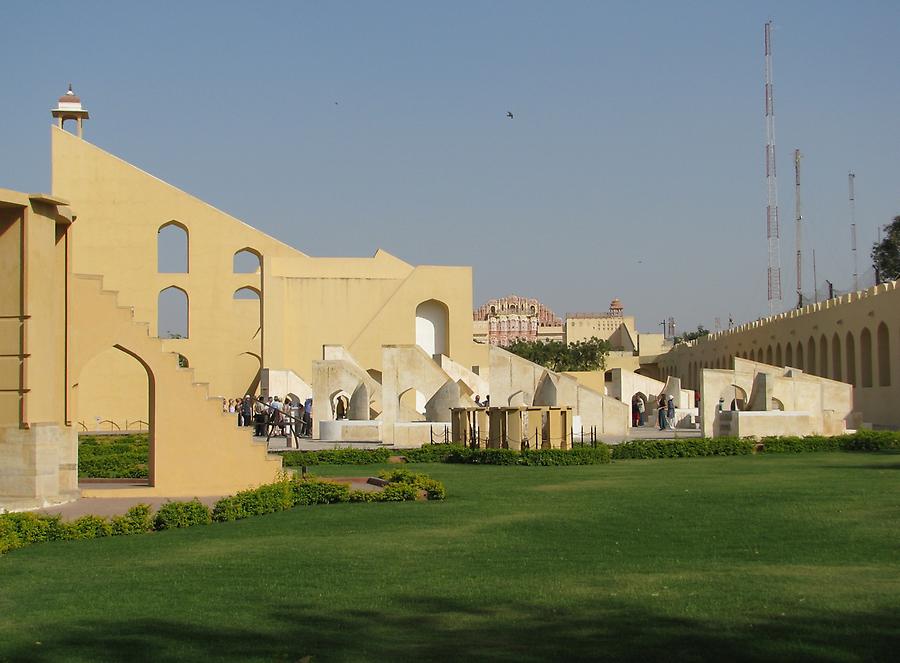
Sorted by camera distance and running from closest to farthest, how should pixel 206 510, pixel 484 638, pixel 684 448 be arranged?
pixel 484 638 < pixel 206 510 < pixel 684 448

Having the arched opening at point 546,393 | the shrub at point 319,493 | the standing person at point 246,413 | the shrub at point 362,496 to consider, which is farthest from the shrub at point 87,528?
the standing person at point 246,413

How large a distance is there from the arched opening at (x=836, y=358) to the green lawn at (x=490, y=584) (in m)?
22.9

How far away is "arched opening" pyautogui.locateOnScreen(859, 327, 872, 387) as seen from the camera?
103 ft

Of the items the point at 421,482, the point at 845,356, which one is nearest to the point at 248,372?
the point at 845,356

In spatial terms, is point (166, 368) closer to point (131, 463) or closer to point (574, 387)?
point (131, 463)

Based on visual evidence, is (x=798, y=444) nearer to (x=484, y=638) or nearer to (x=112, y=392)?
(x=484, y=638)

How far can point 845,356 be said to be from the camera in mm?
32688

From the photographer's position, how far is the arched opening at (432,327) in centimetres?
3922

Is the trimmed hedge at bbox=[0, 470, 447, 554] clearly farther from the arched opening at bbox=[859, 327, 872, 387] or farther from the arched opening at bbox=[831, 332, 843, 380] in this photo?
the arched opening at bbox=[831, 332, 843, 380]

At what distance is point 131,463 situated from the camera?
17.9m

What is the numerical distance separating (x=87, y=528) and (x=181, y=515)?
2.87 ft

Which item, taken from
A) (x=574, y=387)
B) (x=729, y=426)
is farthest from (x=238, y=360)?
(x=729, y=426)

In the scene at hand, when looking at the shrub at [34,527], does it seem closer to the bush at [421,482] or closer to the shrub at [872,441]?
the bush at [421,482]

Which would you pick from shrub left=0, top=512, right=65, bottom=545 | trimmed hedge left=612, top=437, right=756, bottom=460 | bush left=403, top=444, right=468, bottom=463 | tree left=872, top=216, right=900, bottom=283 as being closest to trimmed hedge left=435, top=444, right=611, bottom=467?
bush left=403, top=444, right=468, bottom=463
